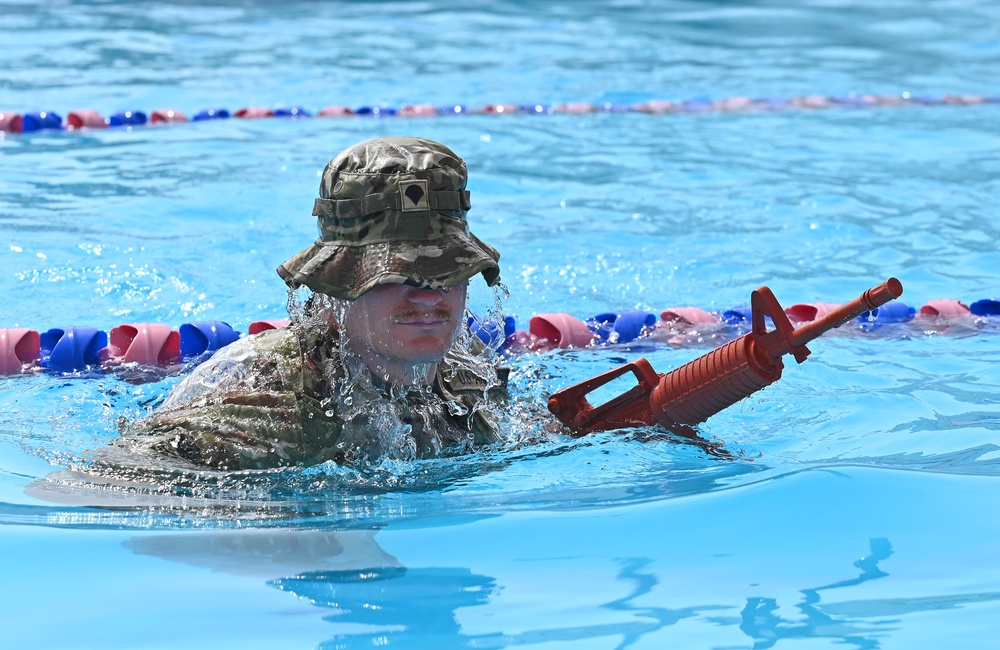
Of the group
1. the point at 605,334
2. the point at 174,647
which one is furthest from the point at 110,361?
the point at 174,647

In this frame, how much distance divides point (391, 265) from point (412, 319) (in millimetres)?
159

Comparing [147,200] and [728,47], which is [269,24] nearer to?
[728,47]

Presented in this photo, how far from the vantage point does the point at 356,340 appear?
10.8 ft

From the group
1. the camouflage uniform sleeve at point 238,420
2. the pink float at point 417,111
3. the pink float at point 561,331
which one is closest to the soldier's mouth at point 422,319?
the camouflage uniform sleeve at point 238,420

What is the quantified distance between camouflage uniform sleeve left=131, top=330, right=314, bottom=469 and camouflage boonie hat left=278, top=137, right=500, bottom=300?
11.5 inches

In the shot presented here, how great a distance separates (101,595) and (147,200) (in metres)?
5.20

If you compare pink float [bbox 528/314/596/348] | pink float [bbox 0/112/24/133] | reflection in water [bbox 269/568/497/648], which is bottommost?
reflection in water [bbox 269/568/497/648]

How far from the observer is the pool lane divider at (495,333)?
485 centimetres

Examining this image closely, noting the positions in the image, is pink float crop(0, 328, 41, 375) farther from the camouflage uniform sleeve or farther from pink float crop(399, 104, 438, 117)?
pink float crop(399, 104, 438, 117)

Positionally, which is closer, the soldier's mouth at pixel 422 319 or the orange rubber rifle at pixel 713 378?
the orange rubber rifle at pixel 713 378

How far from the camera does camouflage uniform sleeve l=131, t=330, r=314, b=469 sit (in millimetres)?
3186

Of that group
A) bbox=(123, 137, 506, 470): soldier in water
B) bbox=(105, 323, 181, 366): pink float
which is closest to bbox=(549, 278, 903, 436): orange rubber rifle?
bbox=(123, 137, 506, 470): soldier in water

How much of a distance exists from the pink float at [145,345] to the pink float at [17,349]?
0.28 m

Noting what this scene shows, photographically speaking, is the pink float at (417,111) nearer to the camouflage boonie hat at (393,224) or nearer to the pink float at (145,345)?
the pink float at (145,345)
